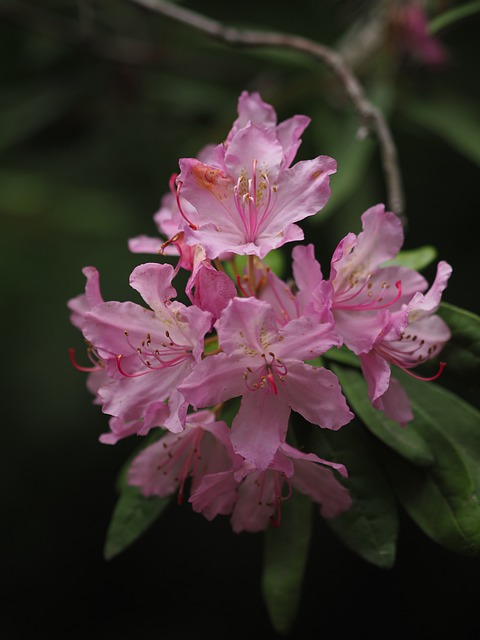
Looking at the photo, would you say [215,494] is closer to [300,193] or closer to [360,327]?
[360,327]

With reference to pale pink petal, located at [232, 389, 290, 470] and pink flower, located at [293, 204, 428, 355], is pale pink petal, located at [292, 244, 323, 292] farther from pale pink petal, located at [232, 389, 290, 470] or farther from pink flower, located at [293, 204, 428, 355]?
pale pink petal, located at [232, 389, 290, 470]

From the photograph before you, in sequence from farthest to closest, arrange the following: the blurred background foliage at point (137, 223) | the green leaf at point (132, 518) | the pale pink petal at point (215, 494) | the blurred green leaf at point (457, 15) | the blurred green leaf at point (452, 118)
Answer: the blurred background foliage at point (137, 223) → the blurred green leaf at point (452, 118) → the blurred green leaf at point (457, 15) → the green leaf at point (132, 518) → the pale pink petal at point (215, 494)

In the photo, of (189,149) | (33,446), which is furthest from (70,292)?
(189,149)

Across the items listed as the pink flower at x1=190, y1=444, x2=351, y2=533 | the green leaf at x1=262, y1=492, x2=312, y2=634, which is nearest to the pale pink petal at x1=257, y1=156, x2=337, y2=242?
the pink flower at x1=190, y1=444, x2=351, y2=533

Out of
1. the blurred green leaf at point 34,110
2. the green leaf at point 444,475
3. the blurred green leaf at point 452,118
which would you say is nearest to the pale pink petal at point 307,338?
the green leaf at point 444,475

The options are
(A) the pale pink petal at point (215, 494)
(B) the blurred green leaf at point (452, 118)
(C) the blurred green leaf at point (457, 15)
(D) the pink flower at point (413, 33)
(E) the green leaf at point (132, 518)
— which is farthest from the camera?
(D) the pink flower at point (413, 33)

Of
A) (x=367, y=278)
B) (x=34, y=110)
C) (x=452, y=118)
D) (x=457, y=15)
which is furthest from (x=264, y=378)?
(x=34, y=110)

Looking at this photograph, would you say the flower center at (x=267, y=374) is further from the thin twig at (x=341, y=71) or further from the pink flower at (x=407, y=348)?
the thin twig at (x=341, y=71)

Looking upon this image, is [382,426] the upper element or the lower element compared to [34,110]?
lower
